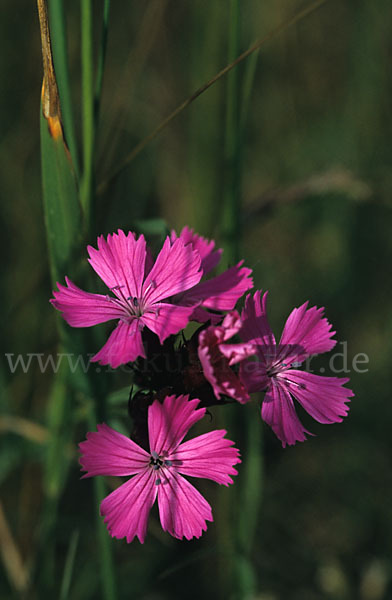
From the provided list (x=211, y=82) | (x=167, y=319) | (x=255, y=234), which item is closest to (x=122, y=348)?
(x=167, y=319)

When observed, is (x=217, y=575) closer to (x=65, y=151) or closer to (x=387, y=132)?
(x=65, y=151)

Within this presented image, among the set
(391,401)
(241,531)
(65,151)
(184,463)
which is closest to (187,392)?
(184,463)

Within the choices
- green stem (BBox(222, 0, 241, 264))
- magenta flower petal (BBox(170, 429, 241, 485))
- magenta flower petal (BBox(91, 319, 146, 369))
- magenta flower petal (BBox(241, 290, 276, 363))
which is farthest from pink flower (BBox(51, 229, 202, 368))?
green stem (BBox(222, 0, 241, 264))

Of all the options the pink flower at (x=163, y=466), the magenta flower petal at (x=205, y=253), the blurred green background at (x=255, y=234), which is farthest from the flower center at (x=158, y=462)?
the magenta flower petal at (x=205, y=253)

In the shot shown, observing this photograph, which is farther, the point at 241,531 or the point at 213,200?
the point at 213,200

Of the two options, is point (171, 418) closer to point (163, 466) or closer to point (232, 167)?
point (163, 466)
